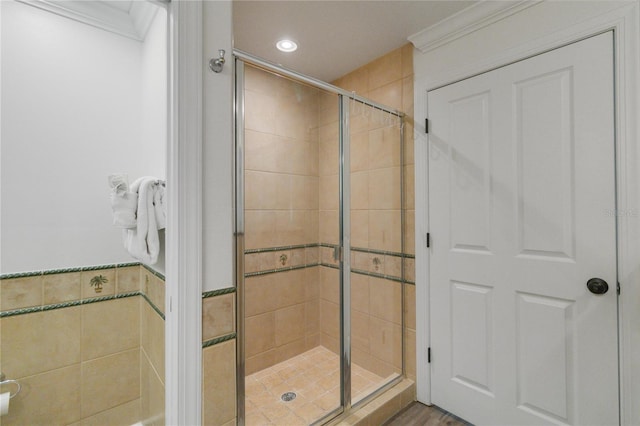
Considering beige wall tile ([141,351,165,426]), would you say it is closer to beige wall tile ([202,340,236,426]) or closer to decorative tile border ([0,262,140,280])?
beige wall tile ([202,340,236,426])

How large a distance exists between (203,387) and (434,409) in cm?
139

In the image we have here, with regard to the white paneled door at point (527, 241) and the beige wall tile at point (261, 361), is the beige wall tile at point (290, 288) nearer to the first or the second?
the beige wall tile at point (261, 361)

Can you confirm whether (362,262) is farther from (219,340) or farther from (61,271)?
(61,271)

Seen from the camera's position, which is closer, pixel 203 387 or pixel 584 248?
pixel 203 387

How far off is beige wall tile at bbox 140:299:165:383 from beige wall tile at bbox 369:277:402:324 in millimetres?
1214

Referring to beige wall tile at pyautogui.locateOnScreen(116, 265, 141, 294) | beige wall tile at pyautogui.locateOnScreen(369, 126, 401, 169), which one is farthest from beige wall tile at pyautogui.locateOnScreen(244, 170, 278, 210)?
beige wall tile at pyautogui.locateOnScreen(116, 265, 141, 294)

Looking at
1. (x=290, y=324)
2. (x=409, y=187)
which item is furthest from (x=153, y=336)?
(x=409, y=187)

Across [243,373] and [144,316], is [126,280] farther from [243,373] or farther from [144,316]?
[243,373]

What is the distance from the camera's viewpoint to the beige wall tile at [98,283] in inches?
58.2

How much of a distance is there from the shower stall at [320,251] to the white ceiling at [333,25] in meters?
0.38

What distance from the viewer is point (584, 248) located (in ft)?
4.03

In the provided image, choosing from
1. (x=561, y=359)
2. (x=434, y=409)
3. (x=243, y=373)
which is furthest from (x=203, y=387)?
(x=561, y=359)

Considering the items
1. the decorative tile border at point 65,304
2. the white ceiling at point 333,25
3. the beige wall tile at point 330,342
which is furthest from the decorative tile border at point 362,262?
the white ceiling at point 333,25

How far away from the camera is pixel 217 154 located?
1049 mm
